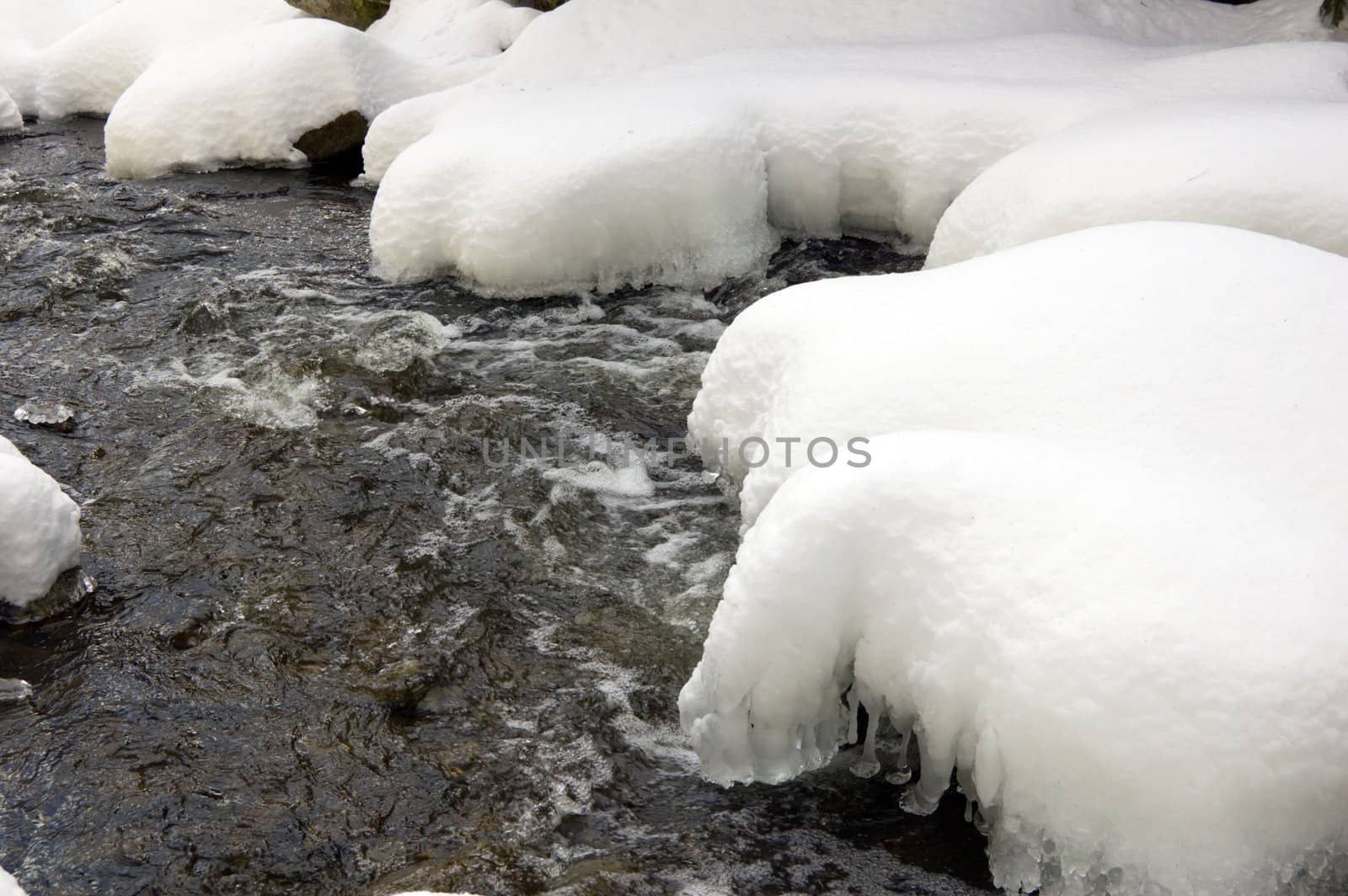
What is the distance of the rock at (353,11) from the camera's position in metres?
9.92

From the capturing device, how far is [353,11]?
10062mm

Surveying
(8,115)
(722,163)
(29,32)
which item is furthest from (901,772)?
(29,32)

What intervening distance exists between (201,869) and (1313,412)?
10.7 feet

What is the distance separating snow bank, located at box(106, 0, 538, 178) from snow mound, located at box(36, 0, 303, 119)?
1.34 metres

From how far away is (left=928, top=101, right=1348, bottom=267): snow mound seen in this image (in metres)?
4.78

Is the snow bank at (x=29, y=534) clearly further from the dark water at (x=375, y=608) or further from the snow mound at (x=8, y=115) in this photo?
the snow mound at (x=8, y=115)

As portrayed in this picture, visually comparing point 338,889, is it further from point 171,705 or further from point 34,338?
point 34,338

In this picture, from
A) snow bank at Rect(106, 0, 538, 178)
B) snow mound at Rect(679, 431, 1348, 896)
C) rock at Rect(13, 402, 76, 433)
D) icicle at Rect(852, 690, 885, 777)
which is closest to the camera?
snow mound at Rect(679, 431, 1348, 896)

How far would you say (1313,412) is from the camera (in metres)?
3.28

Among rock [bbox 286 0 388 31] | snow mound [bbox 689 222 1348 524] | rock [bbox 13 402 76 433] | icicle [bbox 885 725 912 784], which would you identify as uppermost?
rock [bbox 286 0 388 31]

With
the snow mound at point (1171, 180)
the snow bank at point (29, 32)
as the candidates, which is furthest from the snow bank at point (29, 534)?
the snow bank at point (29, 32)

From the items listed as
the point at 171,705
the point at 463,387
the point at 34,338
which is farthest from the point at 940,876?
the point at 34,338

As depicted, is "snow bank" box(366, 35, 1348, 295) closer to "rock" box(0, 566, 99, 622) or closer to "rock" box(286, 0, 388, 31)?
"rock" box(0, 566, 99, 622)

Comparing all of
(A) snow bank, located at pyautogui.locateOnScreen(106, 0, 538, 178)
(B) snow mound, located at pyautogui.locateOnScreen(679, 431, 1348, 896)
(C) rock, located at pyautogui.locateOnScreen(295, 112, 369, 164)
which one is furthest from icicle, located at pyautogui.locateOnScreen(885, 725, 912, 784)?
(A) snow bank, located at pyautogui.locateOnScreen(106, 0, 538, 178)
